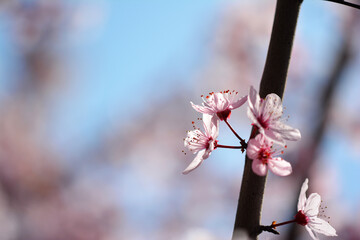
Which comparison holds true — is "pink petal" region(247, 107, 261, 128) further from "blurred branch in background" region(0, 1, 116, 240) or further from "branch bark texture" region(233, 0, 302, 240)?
"blurred branch in background" region(0, 1, 116, 240)

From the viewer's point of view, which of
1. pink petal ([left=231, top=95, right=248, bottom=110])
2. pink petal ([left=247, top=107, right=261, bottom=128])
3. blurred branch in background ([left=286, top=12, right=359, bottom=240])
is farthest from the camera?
blurred branch in background ([left=286, top=12, right=359, bottom=240])

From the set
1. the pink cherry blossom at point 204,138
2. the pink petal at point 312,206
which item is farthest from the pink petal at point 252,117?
the pink petal at point 312,206

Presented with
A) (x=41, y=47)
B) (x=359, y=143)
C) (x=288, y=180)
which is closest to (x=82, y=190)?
(x=41, y=47)

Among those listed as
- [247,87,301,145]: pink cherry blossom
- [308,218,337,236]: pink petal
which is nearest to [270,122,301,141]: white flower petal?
[247,87,301,145]: pink cherry blossom

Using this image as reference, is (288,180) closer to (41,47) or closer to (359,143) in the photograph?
(359,143)

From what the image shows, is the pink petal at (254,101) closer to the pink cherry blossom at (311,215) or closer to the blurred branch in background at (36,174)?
the pink cherry blossom at (311,215)

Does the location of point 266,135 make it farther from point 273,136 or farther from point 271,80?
point 271,80
